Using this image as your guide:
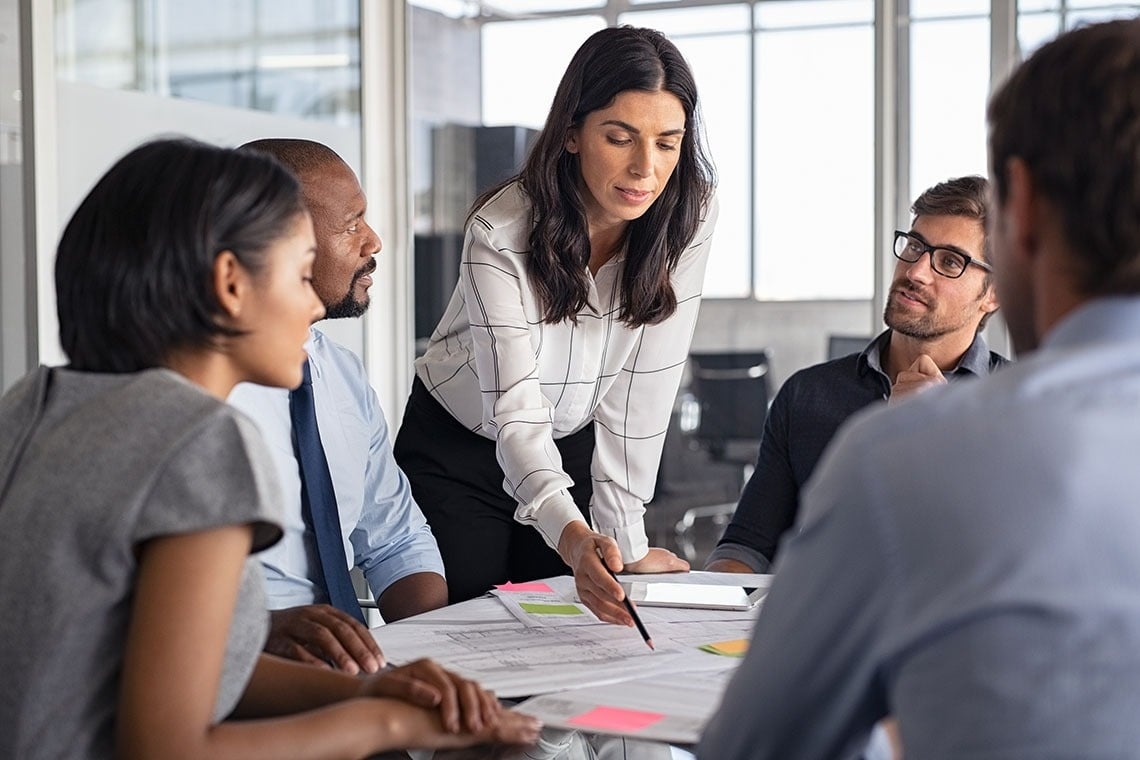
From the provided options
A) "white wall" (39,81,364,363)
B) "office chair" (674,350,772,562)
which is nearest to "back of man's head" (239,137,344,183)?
"white wall" (39,81,364,363)

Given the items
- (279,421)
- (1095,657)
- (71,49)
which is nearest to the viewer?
(1095,657)

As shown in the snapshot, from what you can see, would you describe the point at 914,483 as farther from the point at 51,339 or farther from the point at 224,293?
the point at 51,339

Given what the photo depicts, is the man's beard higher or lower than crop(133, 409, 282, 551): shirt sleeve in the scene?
higher

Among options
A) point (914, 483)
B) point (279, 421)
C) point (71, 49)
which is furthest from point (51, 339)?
point (914, 483)

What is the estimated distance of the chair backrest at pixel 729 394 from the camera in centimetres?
512

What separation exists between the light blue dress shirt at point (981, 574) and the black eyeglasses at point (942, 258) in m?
1.76

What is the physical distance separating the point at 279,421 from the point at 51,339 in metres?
1.87

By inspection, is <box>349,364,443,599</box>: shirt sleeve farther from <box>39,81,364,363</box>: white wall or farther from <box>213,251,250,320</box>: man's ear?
<box>39,81,364,363</box>: white wall

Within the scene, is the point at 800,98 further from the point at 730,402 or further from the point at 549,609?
the point at 549,609

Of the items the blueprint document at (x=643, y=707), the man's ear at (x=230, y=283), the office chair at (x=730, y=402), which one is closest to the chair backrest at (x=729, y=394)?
the office chair at (x=730, y=402)

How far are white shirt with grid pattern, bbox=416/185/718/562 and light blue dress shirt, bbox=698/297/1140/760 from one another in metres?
1.30

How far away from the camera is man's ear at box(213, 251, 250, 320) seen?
120 centimetres

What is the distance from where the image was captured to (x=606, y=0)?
4.61 metres

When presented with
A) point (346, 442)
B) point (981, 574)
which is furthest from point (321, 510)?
point (981, 574)
